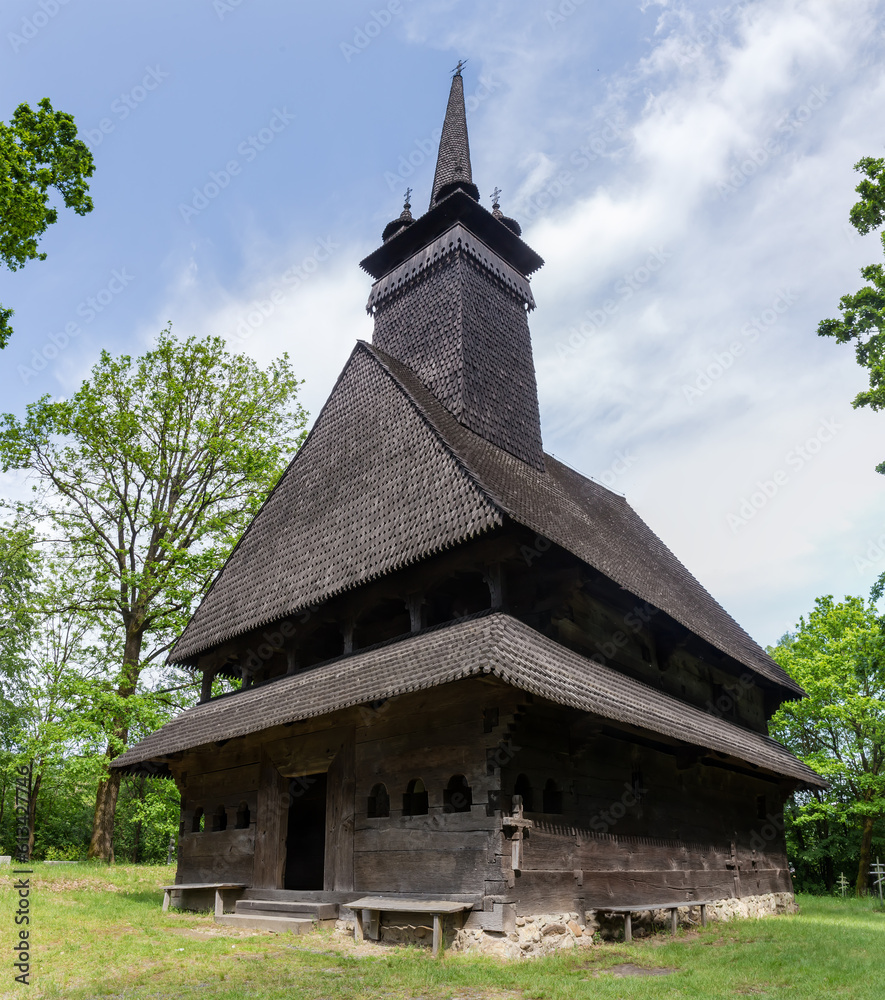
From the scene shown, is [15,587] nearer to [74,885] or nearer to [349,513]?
[74,885]

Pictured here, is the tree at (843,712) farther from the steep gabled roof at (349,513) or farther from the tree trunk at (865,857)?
the steep gabled roof at (349,513)

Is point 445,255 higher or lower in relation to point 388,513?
higher

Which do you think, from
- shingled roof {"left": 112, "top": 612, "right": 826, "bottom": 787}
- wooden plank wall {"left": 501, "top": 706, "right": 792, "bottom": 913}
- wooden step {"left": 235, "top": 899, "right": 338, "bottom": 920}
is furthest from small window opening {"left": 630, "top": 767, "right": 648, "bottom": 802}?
wooden step {"left": 235, "top": 899, "right": 338, "bottom": 920}

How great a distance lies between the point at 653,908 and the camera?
10.3m

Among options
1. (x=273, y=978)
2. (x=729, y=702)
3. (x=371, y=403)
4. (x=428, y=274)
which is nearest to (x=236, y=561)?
(x=371, y=403)

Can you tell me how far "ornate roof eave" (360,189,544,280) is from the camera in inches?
713

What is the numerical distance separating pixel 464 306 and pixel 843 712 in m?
21.3

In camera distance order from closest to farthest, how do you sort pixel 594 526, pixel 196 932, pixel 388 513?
1. pixel 196 932
2. pixel 388 513
3. pixel 594 526

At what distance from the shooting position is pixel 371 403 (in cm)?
1494

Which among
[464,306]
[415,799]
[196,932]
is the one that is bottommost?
[196,932]

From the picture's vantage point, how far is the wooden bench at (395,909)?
320 inches

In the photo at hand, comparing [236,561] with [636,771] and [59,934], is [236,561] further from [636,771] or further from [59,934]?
[636,771]

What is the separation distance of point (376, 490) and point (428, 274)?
708 centimetres

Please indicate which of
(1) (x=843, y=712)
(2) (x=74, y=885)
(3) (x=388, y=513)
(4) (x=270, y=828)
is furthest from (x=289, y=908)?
(1) (x=843, y=712)
